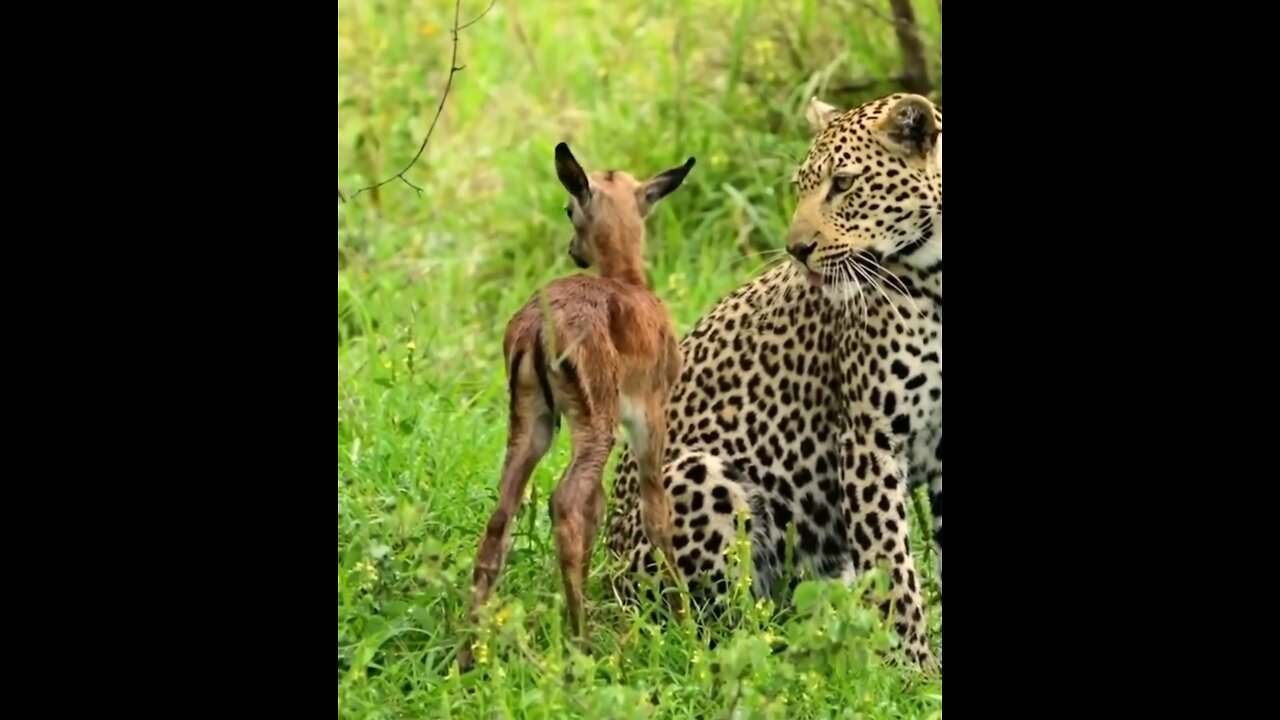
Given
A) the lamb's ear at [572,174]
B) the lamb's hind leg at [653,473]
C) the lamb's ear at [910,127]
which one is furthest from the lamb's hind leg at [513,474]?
the lamb's ear at [910,127]

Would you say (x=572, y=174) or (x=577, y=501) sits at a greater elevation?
(x=572, y=174)

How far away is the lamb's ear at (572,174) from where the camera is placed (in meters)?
4.95

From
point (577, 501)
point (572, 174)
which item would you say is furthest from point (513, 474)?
point (572, 174)

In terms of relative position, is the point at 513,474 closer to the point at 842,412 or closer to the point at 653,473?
the point at 653,473

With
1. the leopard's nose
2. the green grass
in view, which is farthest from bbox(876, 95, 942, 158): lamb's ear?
the green grass

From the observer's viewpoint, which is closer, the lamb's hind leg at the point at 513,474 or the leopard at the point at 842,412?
the lamb's hind leg at the point at 513,474

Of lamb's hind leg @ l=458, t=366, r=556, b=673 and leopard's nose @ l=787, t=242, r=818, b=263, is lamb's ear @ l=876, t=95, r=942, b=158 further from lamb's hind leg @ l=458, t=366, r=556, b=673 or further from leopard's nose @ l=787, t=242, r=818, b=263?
lamb's hind leg @ l=458, t=366, r=556, b=673

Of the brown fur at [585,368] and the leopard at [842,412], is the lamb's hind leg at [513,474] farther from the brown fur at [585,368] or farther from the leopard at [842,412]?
the leopard at [842,412]

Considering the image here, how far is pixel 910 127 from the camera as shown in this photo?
5.70 m

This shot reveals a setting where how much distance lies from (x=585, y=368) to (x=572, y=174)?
16.7 inches

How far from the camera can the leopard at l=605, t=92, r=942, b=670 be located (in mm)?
5688

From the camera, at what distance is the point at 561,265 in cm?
802
